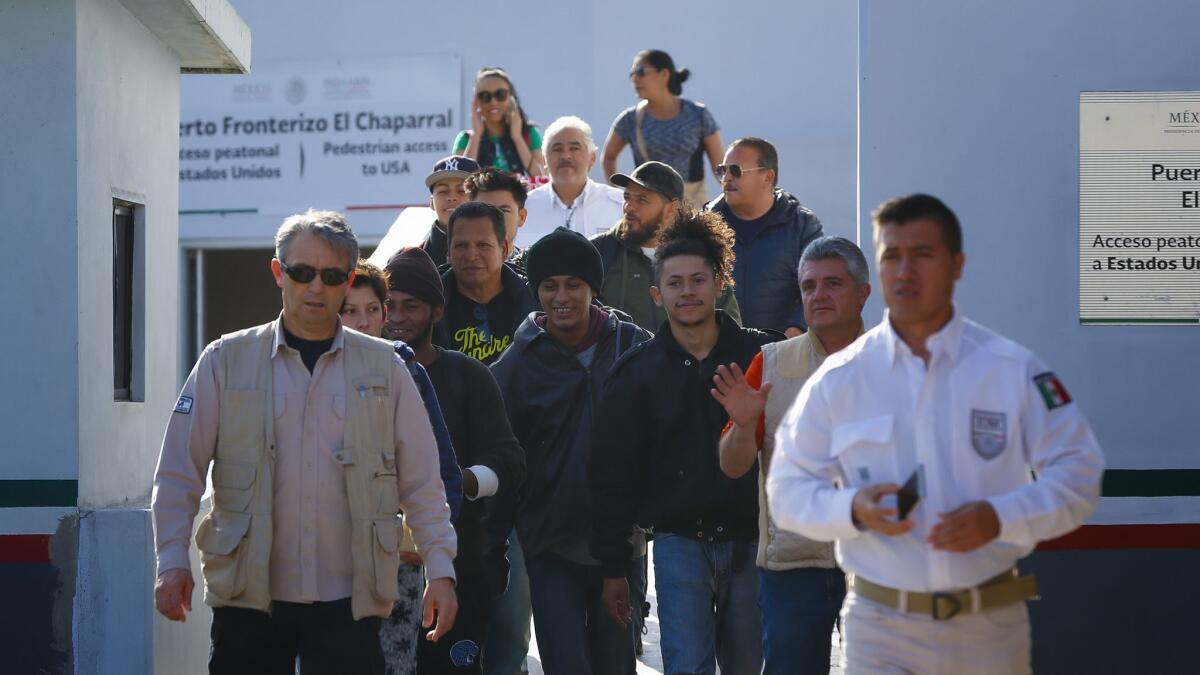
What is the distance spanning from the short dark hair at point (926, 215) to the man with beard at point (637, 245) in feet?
13.6

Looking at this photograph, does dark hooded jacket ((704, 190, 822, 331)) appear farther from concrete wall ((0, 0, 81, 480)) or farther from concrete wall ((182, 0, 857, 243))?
concrete wall ((182, 0, 857, 243))

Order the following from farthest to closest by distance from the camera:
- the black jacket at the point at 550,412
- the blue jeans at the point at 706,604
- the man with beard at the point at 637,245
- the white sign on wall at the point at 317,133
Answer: the white sign on wall at the point at 317,133, the man with beard at the point at 637,245, the black jacket at the point at 550,412, the blue jeans at the point at 706,604

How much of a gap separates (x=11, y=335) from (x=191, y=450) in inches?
80.1

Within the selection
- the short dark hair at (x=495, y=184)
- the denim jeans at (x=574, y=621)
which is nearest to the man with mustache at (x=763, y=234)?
the short dark hair at (x=495, y=184)

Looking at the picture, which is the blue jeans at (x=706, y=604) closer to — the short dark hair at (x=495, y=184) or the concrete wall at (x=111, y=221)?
the concrete wall at (x=111, y=221)

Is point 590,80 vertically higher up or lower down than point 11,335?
higher up

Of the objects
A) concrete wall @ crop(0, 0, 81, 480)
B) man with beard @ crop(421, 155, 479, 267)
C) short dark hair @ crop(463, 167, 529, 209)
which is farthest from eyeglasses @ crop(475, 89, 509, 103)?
concrete wall @ crop(0, 0, 81, 480)

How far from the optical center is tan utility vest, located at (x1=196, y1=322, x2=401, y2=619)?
4.93 meters

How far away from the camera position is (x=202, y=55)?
27.0 ft

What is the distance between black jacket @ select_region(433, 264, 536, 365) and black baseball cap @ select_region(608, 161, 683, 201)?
113cm

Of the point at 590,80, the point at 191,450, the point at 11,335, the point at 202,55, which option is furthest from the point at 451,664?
the point at 590,80

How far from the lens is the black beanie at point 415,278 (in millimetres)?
6492

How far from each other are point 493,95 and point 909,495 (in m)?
8.01

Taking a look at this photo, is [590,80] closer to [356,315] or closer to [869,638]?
[356,315]
